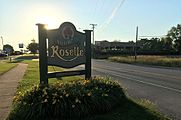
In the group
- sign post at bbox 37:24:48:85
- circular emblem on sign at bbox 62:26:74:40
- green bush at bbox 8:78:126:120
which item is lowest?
green bush at bbox 8:78:126:120

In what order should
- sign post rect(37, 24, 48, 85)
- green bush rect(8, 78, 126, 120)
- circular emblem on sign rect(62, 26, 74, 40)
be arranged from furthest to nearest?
circular emblem on sign rect(62, 26, 74, 40), sign post rect(37, 24, 48, 85), green bush rect(8, 78, 126, 120)

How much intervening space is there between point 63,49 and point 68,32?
0.59m

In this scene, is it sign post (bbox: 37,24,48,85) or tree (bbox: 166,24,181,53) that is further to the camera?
tree (bbox: 166,24,181,53)

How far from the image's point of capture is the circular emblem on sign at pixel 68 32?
8977 millimetres

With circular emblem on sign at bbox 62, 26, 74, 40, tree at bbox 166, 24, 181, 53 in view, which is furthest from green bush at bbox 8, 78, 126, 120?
tree at bbox 166, 24, 181, 53

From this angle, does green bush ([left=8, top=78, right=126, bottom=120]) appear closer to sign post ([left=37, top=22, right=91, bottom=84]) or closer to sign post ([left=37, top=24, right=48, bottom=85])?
sign post ([left=37, top=24, right=48, bottom=85])

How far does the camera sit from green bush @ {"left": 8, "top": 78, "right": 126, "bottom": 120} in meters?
6.61

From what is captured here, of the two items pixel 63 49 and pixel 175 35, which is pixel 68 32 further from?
pixel 175 35

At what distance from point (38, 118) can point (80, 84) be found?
2041 mm

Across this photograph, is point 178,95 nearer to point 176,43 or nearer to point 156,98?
point 156,98

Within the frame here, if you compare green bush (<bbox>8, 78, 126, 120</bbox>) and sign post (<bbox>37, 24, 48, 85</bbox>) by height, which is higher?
sign post (<bbox>37, 24, 48, 85</bbox>)

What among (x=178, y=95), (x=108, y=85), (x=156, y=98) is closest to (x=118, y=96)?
(x=108, y=85)

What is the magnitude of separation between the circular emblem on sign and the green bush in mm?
1944

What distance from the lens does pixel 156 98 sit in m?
10.7
